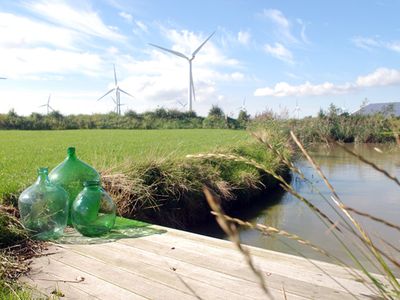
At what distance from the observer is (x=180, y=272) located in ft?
7.89

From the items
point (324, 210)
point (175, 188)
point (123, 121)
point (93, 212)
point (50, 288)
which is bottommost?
point (324, 210)

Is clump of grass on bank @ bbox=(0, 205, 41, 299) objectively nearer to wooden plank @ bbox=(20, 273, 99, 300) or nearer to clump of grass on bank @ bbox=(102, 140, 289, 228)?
wooden plank @ bbox=(20, 273, 99, 300)

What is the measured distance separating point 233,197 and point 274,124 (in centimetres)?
722

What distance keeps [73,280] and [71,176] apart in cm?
146

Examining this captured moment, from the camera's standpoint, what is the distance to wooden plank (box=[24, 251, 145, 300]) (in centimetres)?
214

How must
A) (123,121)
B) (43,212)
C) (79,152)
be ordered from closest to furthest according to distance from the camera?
1. (43,212)
2. (79,152)
3. (123,121)

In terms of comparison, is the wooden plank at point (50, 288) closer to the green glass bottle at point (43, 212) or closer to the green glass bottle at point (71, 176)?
the green glass bottle at point (43, 212)

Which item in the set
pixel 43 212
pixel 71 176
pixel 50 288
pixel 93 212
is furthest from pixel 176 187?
pixel 50 288

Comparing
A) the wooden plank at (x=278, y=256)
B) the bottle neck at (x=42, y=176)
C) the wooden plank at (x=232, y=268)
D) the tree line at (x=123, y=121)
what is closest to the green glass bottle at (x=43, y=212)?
the bottle neck at (x=42, y=176)

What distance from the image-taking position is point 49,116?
3259 centimetres

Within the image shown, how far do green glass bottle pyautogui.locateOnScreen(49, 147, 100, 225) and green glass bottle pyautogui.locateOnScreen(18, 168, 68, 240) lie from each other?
1.35 feet

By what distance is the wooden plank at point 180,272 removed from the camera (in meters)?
2.11

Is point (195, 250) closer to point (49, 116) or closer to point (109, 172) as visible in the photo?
point (109, 172)

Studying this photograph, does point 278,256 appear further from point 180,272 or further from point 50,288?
point 50,288
